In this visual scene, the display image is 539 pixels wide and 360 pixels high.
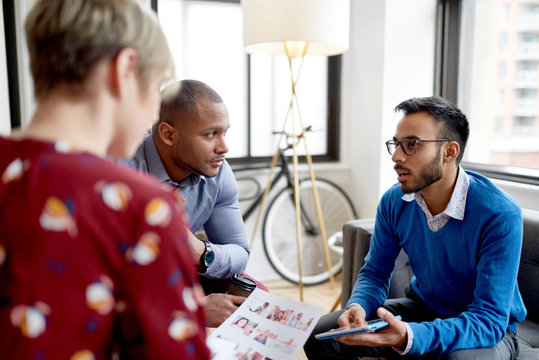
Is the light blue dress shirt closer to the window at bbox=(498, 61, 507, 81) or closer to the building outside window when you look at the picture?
the building outside window

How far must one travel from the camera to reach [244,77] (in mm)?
3115

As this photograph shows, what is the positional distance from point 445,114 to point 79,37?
3.99ft

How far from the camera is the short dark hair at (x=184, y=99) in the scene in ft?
4.83

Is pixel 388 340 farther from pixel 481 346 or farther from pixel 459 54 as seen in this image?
pixel 459 54

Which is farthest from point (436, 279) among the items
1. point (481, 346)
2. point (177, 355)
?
point (177, 355)

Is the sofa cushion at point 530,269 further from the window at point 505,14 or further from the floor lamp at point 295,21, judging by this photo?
the window at point 505,14

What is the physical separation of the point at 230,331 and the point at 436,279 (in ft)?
2.39

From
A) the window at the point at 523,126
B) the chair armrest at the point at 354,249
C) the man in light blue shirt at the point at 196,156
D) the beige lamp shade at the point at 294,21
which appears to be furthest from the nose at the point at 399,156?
the window at the point at 523,126

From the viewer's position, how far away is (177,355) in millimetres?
509

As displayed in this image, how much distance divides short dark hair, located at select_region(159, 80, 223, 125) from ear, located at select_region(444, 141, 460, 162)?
2.53 ft

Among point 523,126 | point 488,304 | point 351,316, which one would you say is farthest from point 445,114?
point 523,126

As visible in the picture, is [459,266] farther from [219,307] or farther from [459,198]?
[219,307]

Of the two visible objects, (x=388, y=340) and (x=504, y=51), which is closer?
(x=388, y=340)

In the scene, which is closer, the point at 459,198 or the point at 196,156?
the point at 459,198
